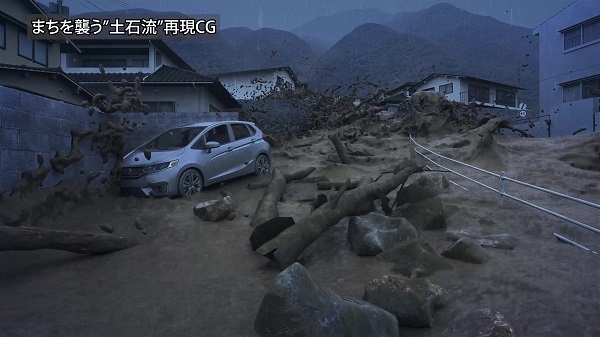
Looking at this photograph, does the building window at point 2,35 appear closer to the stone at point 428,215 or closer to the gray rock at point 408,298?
the stone at point 428,215

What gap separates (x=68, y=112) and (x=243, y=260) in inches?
185

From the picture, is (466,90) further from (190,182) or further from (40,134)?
(40,134)

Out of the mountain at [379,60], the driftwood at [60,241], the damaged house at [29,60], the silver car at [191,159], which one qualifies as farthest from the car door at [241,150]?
the mountain at [379,60]

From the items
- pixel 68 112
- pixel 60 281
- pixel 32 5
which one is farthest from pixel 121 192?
pixel 32 5

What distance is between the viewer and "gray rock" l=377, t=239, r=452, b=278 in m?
5.02

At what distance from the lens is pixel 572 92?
27062 millimetres

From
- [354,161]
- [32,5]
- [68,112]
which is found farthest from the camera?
[32,5]

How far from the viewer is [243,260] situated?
632 cm

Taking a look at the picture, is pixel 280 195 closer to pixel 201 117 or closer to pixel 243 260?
pixel 243 260

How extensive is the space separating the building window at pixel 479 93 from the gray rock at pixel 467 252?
34.8 m

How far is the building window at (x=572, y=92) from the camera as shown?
1043 inches

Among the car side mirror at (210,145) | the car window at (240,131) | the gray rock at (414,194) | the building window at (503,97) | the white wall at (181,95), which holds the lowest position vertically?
the gray rock at (414,194)

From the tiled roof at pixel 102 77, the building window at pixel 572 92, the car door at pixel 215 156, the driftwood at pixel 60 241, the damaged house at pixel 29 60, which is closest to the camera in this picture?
the driftwood at pixel 60 241

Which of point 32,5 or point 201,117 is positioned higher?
point 32,5
